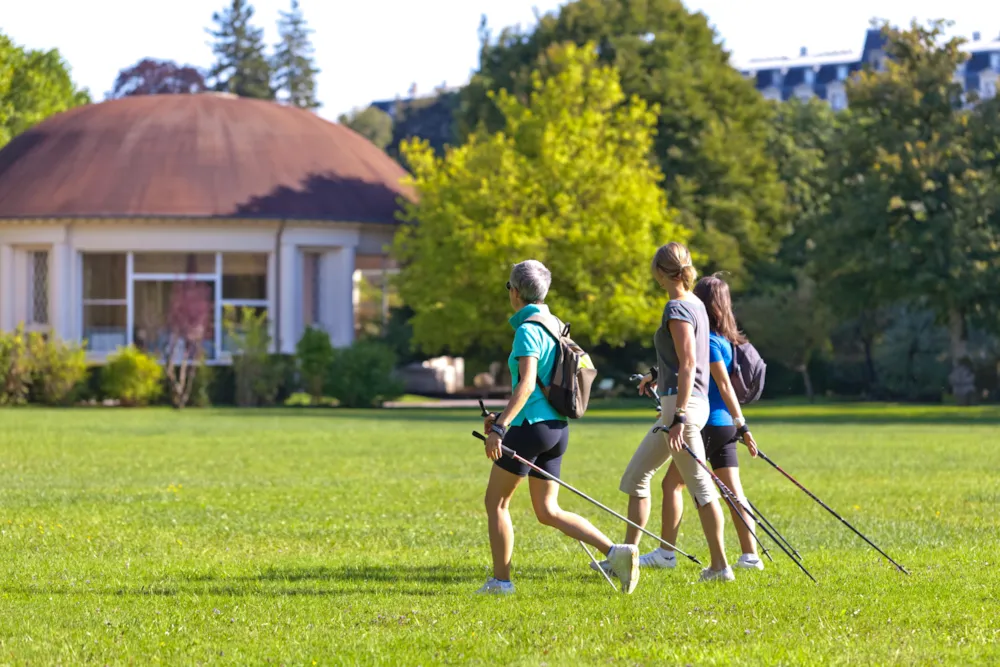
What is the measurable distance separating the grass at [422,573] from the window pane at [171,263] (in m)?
28.1

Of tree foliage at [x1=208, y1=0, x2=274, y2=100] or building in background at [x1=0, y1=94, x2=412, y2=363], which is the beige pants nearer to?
building in background at [x1=0, y1=94, x2=412, y2=363]

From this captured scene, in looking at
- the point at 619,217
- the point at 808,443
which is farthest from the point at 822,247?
the point at 808,443

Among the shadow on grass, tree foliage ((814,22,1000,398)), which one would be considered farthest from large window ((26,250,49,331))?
Result: the shadow on grass

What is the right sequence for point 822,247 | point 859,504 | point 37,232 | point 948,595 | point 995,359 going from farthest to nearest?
point 995,359 → point 37,232 → point 822,247 → point 859,504 → point 948,595

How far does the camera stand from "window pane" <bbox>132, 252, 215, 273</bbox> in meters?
49.1

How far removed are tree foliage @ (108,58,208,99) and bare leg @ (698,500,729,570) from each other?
233 ft

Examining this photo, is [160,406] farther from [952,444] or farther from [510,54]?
[952,444]

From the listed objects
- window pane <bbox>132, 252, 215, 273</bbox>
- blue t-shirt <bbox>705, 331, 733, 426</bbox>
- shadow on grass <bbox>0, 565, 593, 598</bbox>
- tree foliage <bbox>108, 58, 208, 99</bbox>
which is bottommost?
shadow on grass <bbox>0, 565, 593, 598</bbox>

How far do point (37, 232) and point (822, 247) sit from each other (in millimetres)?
23062

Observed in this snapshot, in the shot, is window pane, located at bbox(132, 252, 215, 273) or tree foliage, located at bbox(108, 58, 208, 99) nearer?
window pane, located at bbox(132, 252, 215, 273)

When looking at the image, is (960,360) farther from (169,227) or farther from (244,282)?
(169,227)

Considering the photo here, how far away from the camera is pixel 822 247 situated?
43.0 m

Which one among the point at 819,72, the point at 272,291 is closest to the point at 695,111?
the point at 272,291

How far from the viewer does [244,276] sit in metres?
49.9
